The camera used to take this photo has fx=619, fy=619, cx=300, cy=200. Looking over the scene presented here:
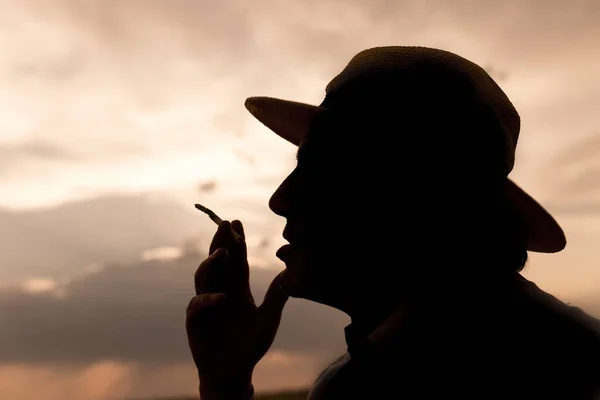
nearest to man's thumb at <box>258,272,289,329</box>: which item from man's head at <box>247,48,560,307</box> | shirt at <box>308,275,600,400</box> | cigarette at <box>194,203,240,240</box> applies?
cigarette at <box>194,203,240,240</box>

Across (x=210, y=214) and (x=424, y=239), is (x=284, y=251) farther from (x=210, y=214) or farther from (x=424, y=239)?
(x=210, y=214)

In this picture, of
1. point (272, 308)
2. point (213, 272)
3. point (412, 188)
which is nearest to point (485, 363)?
point (412, 188)

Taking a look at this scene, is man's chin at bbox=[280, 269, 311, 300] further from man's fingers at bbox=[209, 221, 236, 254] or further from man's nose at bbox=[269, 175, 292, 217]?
man's fingers at bbox=[209, 221, 236, 254]

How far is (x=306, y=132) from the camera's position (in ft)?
→ 7.38

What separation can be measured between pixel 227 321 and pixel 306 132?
2.81ft

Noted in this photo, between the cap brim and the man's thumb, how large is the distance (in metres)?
0.67

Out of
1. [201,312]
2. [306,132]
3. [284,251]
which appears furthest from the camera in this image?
[201,312]

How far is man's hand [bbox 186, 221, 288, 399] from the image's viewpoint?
98.2 inches

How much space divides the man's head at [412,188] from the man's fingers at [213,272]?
0.68 metres

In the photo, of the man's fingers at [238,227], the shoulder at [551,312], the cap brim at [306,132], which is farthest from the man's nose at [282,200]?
the shoulder at [551,312]

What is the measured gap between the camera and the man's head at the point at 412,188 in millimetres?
1817

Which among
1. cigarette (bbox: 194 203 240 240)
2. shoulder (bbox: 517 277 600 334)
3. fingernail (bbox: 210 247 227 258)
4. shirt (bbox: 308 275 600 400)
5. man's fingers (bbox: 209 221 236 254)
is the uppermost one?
cigarette (bbox: 194 203 240 240)

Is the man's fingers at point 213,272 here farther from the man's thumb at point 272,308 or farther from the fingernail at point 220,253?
the man's thumb at point 272,308

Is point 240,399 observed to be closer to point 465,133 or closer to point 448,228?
point 448,228
